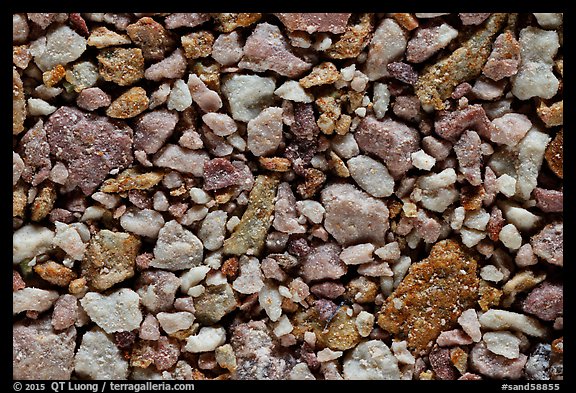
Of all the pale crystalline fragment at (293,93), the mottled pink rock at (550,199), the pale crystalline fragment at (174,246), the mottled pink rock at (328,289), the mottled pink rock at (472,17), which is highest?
the mottled pink rock at (472,17)

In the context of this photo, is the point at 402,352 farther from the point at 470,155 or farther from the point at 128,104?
the point at 128,104

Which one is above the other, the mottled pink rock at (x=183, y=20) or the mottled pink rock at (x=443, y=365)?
the mottled pink rock at (x=183, y=20)

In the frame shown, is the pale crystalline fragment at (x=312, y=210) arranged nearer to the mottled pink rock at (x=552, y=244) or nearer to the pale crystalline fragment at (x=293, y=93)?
the pale crystalline fragment at (x=293, y=93)

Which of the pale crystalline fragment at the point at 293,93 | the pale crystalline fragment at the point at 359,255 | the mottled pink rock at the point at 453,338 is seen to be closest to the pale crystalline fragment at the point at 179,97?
the pale crystalline fragment at the point at 293,93

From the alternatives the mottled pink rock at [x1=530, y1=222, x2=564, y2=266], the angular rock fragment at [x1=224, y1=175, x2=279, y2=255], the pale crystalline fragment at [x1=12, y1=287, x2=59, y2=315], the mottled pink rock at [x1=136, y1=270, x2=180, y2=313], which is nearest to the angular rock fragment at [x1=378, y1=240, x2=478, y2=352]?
the mottled pink rock at [x1=530, y1=222, x2=564, y2=266]

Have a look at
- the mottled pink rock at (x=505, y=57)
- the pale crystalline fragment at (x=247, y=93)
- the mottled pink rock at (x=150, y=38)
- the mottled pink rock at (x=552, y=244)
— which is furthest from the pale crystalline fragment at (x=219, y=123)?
the mottled pink rock at (x=552, y=244)
